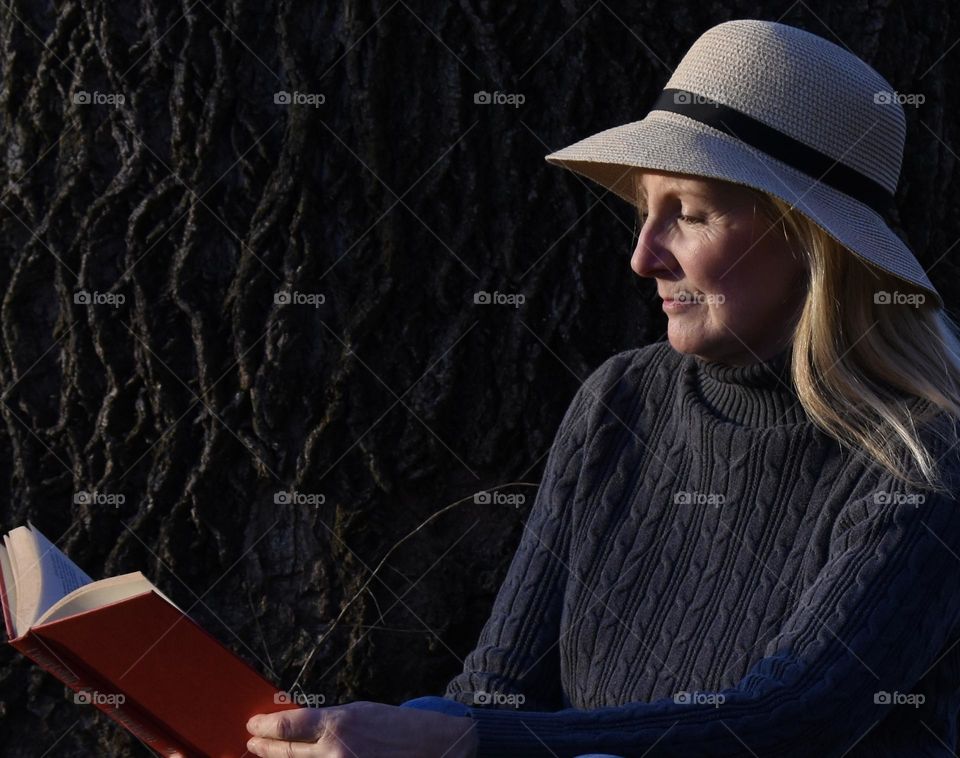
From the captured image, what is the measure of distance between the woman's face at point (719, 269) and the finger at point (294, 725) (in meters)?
0.87

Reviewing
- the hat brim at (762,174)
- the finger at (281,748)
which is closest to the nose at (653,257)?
the hat brim at (762,174)

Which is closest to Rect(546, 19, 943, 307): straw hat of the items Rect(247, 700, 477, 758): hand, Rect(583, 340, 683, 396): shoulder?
Rect(583, 340, 683, 396): shoulder

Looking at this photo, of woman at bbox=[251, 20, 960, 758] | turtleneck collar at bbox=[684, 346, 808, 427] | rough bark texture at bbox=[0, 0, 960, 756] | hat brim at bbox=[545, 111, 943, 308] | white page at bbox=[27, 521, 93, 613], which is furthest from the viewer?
rough bark texture at bbox=[0, 0, 960, 756]

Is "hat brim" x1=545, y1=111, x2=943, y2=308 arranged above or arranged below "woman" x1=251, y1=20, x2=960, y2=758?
above

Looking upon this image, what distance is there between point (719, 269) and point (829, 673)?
26.0 inches

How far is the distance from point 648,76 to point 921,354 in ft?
2.99

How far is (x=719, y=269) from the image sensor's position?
2086mm

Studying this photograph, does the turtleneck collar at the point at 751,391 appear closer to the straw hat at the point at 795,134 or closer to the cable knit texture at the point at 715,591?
the cable knit texture at the point at 715,591

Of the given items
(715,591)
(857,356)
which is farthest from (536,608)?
(857,356)

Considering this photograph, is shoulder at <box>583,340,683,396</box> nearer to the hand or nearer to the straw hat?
the straw hat

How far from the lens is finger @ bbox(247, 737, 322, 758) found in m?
1.73

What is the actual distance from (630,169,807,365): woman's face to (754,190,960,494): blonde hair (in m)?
0.03

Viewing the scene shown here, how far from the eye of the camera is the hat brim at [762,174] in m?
2.00

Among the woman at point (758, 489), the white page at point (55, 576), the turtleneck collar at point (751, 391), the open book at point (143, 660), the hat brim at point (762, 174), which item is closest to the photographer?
the open book at point (143, 660)
